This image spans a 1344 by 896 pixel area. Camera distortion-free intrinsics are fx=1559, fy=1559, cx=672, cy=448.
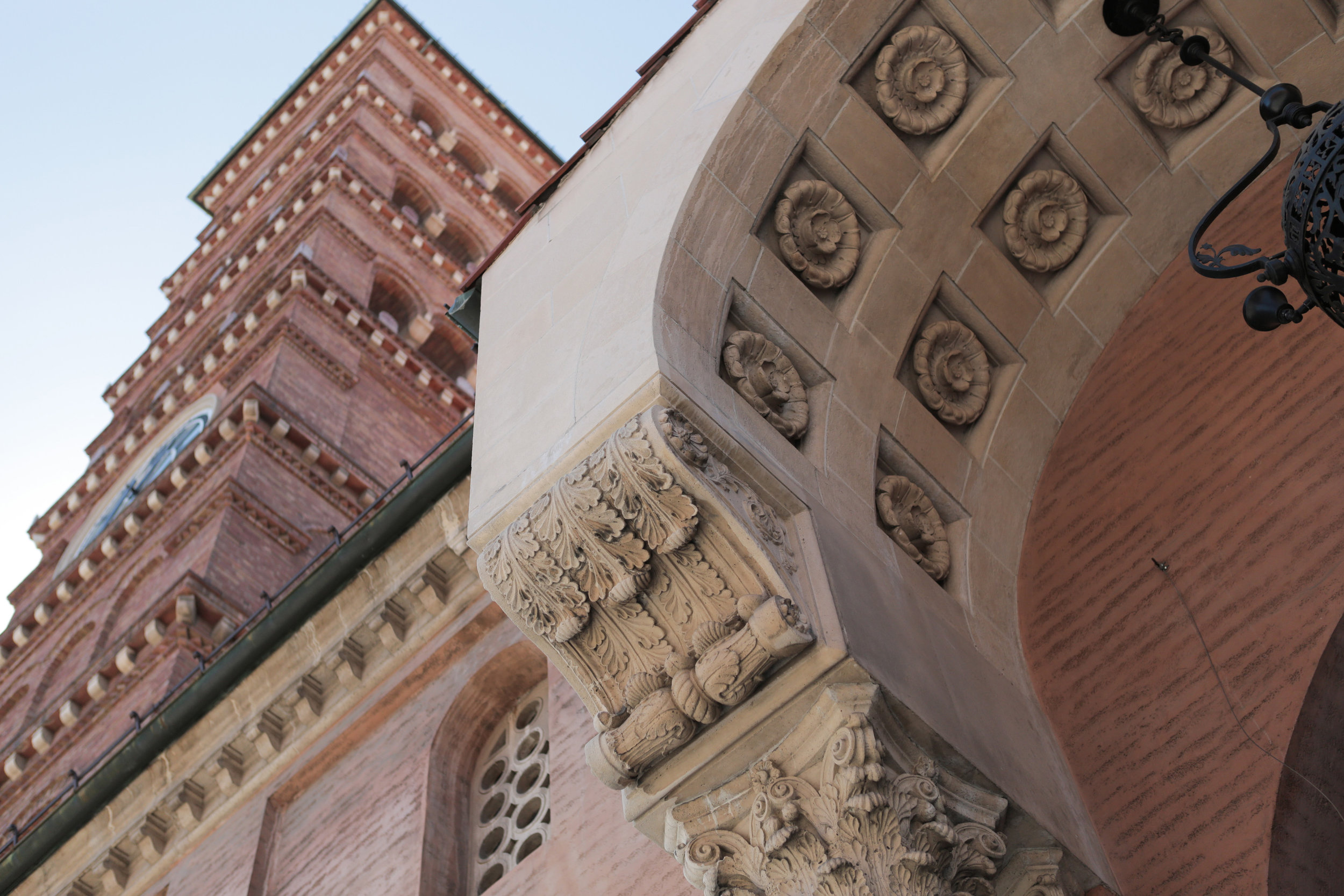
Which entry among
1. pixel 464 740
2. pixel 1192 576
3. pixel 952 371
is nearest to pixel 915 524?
pixel 952 371

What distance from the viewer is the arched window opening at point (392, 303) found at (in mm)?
34656

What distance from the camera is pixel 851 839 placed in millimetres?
4754

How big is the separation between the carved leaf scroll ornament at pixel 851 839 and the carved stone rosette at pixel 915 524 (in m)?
1.28

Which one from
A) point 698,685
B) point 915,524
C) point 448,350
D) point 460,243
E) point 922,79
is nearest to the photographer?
point 698,685

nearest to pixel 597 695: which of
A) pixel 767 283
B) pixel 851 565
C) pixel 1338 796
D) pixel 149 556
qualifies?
pixel 851 565

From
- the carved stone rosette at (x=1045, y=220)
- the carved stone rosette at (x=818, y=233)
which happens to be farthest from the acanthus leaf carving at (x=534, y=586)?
the carved stone rosette at (x=1045, y=220)

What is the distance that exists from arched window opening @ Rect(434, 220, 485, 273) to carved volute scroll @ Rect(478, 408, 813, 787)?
34.8m

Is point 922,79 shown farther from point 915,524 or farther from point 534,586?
point 534,586

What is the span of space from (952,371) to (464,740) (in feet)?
19.4

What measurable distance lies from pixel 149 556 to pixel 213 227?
752 inches

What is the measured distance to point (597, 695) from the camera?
5297mm

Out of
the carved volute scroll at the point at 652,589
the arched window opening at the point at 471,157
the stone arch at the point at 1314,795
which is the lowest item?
the stone arch at the point at 1314,795

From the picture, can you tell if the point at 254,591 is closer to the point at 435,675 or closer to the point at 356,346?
the point at 356,346

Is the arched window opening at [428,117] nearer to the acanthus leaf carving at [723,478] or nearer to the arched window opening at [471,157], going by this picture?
the arched window opening at [471,157]
